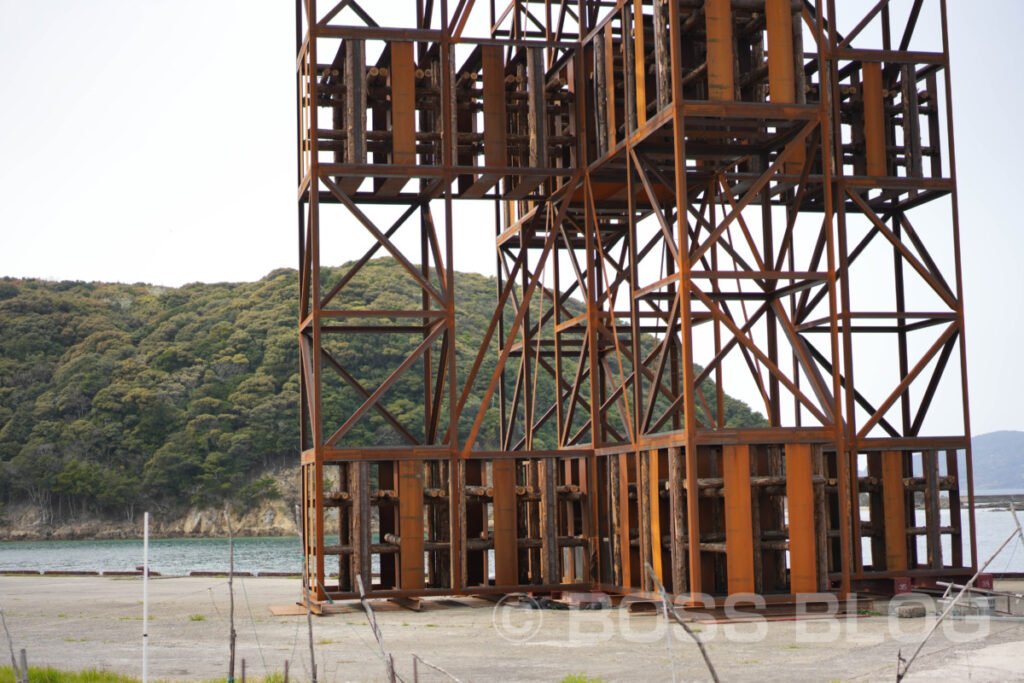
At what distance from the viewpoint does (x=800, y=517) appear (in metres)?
22.6

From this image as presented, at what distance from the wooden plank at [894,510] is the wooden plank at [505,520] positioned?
7.57 m

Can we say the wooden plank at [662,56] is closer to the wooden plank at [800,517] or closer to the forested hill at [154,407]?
the wooden plank at [800,517]

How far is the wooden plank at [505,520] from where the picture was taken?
2586 centimetres

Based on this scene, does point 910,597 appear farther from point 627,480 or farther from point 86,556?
point 86,556

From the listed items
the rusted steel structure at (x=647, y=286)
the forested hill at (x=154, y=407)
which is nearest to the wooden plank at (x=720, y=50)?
the rusted steel structure at (x=647, y=286)

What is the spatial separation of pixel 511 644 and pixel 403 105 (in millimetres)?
11846

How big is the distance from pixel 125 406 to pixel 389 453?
103m

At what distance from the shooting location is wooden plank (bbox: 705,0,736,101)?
23109 mm

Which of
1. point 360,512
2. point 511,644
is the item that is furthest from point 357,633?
point 360,512

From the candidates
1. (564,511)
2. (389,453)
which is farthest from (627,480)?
(389,453)

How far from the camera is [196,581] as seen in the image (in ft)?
129

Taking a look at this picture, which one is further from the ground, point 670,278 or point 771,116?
point 771,116

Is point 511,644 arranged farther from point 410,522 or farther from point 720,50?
point 720,50

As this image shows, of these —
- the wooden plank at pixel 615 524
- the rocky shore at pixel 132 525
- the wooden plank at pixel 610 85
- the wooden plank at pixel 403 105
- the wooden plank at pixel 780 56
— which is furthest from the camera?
the rocky shore at pixel 132 525
